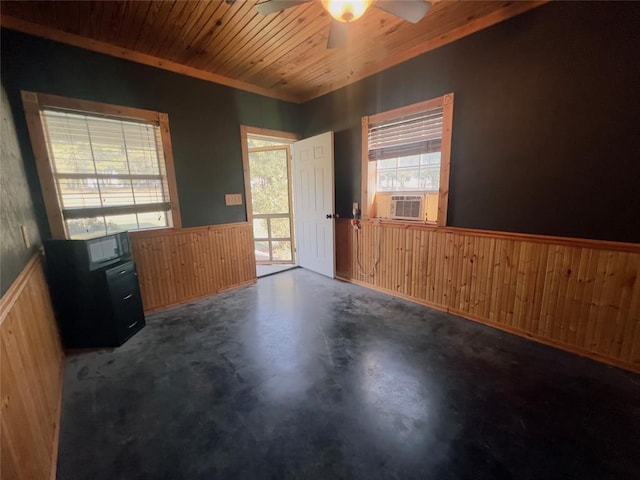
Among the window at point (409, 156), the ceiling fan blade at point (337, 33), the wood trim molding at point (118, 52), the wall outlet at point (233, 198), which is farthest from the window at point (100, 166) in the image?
the window at point (409, 156)

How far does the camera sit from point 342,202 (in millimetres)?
3789

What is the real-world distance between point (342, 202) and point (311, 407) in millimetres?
2675

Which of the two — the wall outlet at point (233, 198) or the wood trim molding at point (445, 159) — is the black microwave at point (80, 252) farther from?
the wood trim molding at point (445, 159)

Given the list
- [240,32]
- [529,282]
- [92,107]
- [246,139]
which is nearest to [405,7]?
[240,32]

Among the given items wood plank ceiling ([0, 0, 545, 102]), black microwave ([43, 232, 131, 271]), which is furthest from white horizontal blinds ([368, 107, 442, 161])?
black microwave ([43, 232, 131, 271])

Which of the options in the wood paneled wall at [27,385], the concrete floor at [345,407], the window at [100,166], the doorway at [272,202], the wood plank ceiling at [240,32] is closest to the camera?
the wood paneled wall at [27,385]

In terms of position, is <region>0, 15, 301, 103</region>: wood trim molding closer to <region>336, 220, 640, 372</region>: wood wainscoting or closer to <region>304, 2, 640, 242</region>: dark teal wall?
<region>304, 2, 640, 242</region>: dark teal wall

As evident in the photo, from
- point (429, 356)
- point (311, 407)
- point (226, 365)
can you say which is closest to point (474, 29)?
point (429, 356)

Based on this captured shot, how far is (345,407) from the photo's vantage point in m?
1.66

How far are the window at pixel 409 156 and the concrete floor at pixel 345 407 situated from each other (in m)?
1.41

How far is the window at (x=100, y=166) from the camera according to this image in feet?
7.73

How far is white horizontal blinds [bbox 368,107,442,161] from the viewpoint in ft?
9.01

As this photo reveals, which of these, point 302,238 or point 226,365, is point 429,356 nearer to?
point 226,365

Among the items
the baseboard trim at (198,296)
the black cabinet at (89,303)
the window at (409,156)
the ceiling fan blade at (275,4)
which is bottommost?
the baseboard trim at (198,296)
